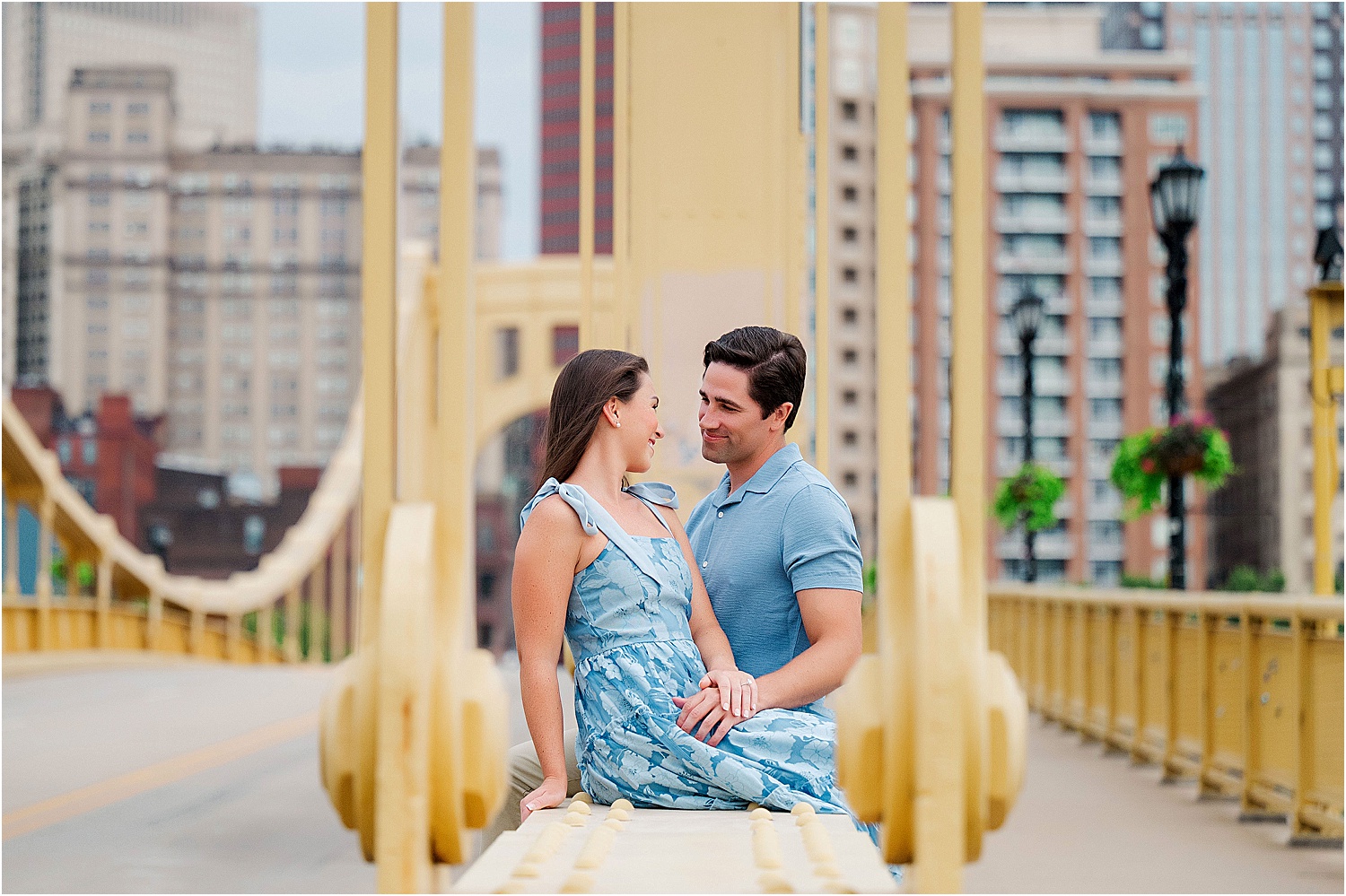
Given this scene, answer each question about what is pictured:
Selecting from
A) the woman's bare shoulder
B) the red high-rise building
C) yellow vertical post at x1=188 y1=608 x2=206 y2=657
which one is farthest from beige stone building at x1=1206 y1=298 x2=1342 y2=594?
the woman's bare shoulder

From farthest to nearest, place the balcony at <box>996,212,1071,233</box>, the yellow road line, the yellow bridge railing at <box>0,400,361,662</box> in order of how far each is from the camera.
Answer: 1. the balcony at <box>996,212,1071,233</box>
2. the yellow bridge railing at <box>0,400,361,662</box>
3. the yellow road line

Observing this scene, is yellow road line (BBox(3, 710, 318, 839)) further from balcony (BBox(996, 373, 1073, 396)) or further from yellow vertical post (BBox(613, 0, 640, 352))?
balcony (BBox(996, 373, 1073, 396))

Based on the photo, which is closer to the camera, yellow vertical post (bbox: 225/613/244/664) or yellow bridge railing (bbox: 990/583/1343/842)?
yellow bridge railing (bbox: 990/583/1343/842)

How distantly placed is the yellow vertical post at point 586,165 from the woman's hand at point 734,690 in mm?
1555

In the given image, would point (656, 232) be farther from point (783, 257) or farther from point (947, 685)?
point (947, 685)

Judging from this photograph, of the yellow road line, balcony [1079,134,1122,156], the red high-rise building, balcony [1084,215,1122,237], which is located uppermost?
the red high-rise building

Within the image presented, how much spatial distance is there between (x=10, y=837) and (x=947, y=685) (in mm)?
5741

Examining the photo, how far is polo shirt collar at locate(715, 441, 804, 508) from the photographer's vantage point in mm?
2744

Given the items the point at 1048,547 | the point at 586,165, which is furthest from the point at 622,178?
the point at 1048,547

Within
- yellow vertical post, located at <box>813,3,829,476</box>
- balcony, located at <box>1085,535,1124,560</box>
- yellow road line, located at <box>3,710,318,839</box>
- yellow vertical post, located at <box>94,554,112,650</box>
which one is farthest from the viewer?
balcony, located at <box>1085,535,1124,560</box>

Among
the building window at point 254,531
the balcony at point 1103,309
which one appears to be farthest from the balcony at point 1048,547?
the building window at point 254,531

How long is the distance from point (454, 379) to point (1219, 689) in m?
6.22

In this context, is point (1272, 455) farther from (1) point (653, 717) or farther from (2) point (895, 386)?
(2) point (895, 386)

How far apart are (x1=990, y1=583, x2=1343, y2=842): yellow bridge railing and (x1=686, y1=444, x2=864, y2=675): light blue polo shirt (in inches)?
143
